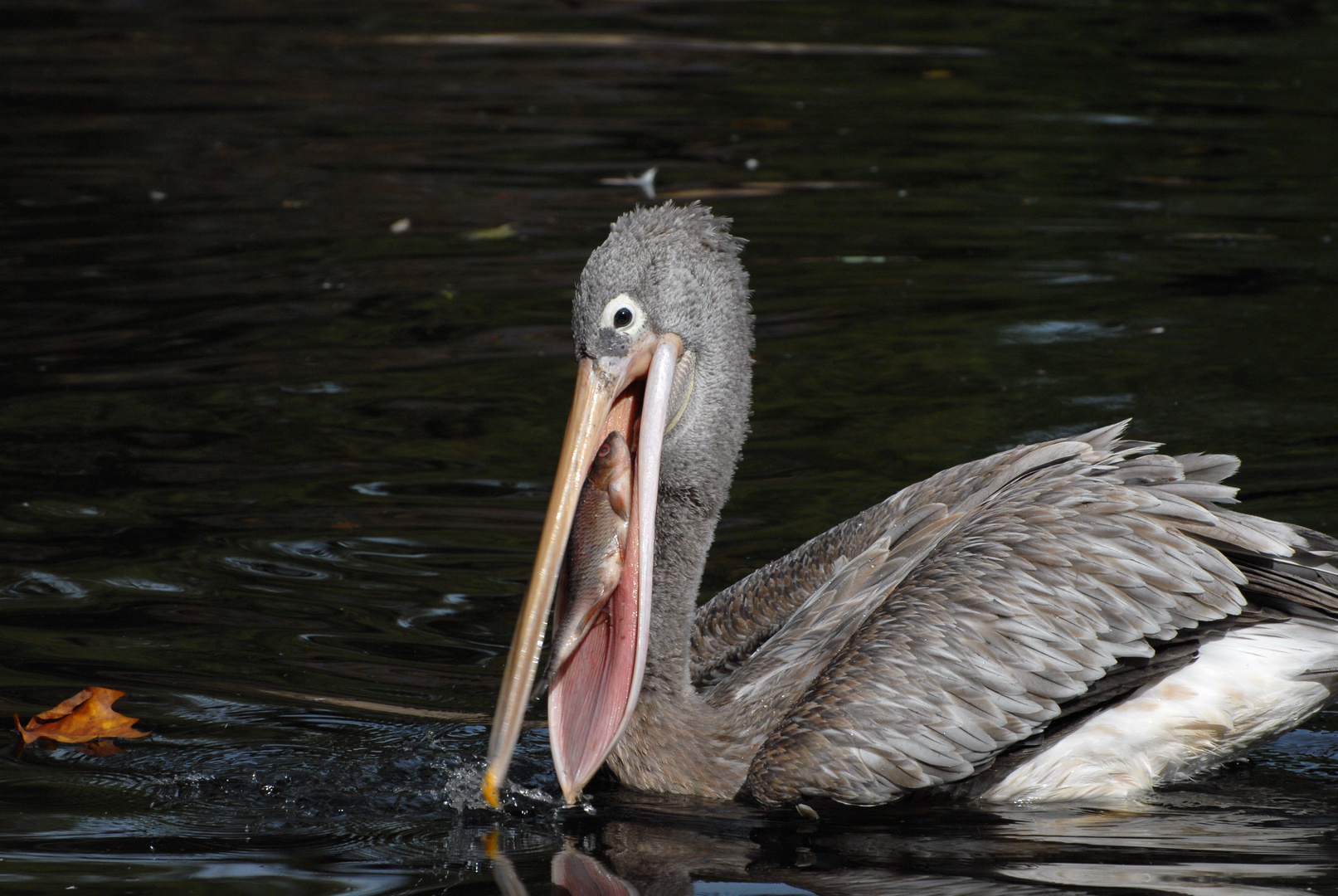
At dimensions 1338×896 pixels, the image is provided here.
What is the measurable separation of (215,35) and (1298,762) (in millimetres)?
13716

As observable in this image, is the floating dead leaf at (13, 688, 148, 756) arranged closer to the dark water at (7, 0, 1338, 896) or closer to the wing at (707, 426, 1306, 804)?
the dark water at (7, 0, 1338, 896)

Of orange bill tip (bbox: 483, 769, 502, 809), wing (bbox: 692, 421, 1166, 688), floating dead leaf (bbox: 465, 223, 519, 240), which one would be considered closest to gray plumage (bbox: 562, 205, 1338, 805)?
wing (bbox: 692, 421, 1166, 688)

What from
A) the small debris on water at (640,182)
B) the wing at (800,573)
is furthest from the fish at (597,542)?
the small debris on water at (640,182)

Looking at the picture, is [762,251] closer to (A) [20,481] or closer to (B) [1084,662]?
(A) [20,481]

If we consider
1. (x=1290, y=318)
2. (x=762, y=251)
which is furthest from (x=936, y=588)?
(x=762, y=251)

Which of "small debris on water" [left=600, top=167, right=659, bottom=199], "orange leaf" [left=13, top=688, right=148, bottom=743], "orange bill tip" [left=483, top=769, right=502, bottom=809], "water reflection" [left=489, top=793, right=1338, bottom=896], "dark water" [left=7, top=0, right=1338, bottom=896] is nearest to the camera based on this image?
"water reflection" [left=489, top=793, right=1338, bottom=896]

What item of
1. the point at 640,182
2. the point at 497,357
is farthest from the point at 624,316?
the point at 640,182

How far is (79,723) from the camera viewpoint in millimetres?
4570

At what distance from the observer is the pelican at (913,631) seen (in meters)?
4.15

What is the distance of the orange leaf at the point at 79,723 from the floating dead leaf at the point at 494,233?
5.88 metres

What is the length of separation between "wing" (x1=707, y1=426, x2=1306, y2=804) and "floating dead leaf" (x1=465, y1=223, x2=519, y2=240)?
6.02m

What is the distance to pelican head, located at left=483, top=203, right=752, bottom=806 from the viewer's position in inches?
162

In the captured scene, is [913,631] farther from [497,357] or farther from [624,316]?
[497,357]

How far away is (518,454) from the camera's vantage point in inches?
269
